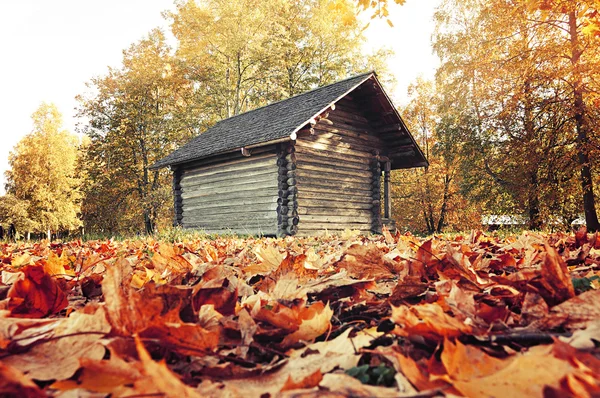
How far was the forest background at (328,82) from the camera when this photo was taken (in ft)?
51.8

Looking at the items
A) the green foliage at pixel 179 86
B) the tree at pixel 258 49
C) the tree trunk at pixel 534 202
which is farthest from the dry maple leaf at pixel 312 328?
the green foliage at pixel 179 86

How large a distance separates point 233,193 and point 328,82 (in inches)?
732

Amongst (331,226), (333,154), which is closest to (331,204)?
(331,226)

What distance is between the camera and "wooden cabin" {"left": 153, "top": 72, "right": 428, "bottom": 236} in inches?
452

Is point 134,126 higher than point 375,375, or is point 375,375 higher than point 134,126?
point 134,126

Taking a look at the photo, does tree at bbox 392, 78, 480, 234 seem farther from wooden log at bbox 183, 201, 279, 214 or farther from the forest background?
wooden log at bbox 183, 201, 279, 214

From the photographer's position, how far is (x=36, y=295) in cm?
105

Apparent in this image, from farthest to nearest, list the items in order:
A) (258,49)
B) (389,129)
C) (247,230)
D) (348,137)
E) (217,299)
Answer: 1. (258,49)
2. (389,129)
3. (348,137)
4. (247,230)
5. (217,299)

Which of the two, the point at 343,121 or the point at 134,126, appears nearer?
the point at 343,121

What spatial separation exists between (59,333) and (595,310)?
92 centimetres

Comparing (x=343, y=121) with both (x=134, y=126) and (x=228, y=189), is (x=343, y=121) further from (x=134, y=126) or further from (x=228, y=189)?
(x=134, y=126)

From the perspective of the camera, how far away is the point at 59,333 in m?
0.69

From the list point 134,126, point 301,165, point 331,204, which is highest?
point 134,126

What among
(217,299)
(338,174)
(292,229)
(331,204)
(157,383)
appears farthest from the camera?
(338,174)
